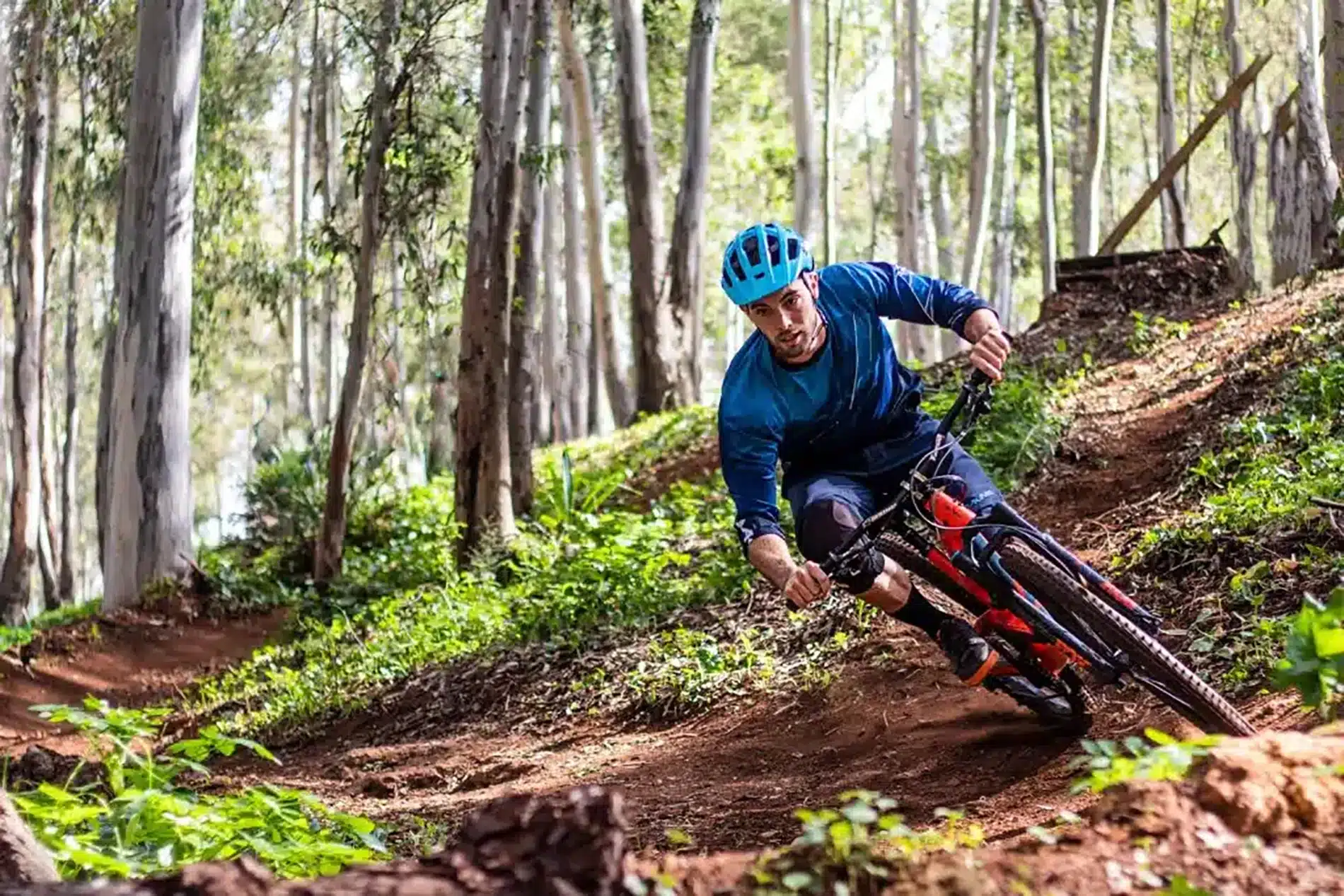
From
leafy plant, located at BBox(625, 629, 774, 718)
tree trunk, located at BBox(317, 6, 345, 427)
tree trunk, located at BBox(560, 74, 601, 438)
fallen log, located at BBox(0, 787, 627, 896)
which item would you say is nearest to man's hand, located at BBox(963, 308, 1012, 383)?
fallen log, located at BBox(0, 787, 627, 896)

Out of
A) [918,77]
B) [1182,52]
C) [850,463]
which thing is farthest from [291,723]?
[1182,52]

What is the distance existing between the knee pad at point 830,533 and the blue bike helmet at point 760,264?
0.77 meters

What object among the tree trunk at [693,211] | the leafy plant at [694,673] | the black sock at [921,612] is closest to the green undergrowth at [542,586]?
the leafy plant at [694,673]

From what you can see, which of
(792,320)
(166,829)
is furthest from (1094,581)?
(166,829)

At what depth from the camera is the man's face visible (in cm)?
529

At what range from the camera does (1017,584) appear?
5.18 m

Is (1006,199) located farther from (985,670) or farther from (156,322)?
(985,670)

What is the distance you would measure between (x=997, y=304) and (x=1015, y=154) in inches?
245

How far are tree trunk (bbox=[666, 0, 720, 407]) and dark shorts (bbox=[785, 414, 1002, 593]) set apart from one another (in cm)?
1584

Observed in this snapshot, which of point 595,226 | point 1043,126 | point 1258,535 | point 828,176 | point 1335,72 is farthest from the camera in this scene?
point 828,176

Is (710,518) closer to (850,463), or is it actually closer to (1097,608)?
(850,463)

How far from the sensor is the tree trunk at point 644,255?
21.2 meters

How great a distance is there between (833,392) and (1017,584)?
3.09 feet

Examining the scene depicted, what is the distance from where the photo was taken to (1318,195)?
1366 centimetres
